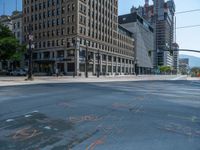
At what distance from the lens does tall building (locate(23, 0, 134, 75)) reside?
195ft

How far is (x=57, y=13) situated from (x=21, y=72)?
79.6ft

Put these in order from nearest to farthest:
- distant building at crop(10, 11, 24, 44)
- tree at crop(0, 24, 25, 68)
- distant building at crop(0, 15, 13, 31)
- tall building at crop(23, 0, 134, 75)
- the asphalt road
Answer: the asphalt road
tree at crop(0, 24, 25, 68)
tall building at crop(23, 0, 134, 75)
distant building at crop(0, 15, 13, 31)
distant building at crop(10, 11, 24, 44)

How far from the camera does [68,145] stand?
14.3 ft

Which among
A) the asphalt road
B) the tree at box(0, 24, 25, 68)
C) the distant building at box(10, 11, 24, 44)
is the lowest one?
the asphalt road

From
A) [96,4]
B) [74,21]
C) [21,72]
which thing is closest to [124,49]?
[96,4]

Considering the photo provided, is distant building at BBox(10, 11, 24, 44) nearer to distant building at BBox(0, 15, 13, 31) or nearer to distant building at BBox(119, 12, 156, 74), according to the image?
distant building at BBox(0, 15, 13, 31)

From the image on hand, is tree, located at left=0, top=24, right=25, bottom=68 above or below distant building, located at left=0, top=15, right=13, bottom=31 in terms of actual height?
below

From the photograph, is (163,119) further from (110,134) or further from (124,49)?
(124,49)

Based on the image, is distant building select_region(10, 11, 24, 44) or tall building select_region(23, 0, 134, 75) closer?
tall building select_region(23, 0, 134, 75)

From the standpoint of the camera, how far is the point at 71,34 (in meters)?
59.6

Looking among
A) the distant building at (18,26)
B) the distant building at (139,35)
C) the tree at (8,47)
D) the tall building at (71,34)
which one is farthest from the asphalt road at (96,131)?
the distant building at (139,35)

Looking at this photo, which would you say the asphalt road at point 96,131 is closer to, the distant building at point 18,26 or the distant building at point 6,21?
the distant building at point 18,26

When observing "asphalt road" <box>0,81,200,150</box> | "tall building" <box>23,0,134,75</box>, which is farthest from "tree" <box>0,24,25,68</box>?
"asphalt road" <box>0,81,200,150</box>

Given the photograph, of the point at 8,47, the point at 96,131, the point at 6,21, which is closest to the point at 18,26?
the point at 6,21
